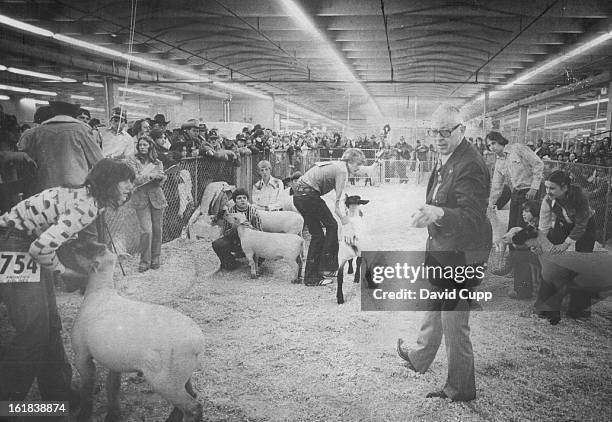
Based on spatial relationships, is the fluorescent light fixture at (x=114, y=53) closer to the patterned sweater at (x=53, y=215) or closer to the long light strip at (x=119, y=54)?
the long light strip at (x=119, y=54)

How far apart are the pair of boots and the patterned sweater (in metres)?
0.98

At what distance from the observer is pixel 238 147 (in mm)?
5180

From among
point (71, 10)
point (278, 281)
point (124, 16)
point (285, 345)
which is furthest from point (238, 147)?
point (285, 345)

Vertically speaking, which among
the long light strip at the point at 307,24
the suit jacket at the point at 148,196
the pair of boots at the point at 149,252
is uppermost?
the long light strip at the point at 307,24

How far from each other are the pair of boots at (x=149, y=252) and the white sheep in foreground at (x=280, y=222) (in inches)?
39.3

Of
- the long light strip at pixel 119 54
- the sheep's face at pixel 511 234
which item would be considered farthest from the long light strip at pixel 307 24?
the sheep's face at pixel 511 234

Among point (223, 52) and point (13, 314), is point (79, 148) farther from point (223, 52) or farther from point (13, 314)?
point (223, 52)

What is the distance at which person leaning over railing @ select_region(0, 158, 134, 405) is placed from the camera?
1.37m

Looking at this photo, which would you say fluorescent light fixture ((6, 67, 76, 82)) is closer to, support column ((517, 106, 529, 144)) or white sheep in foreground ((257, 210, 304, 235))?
white sheep in foreground ((257, 210, 304, 235))

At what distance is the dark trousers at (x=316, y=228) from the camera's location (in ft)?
9.82

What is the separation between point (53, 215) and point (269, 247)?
70.9 inches

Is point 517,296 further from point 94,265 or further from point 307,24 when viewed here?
point 307,24

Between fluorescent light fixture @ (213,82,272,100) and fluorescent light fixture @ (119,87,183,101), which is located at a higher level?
fluorescent light fixture @ (213,82,272,100)

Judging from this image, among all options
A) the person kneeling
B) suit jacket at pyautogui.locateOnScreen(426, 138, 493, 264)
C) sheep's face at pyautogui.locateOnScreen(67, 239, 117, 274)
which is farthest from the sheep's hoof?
the person kneeling
